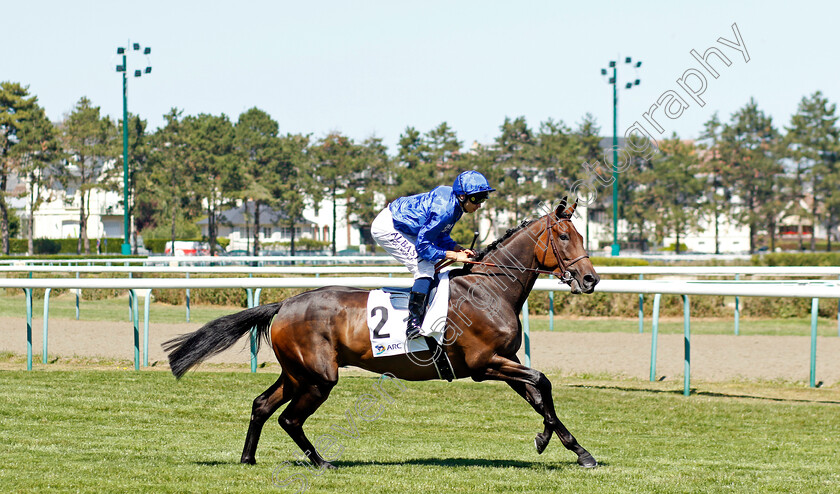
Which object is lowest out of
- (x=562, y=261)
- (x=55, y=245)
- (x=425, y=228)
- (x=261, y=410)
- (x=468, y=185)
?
(x=261, y=410)

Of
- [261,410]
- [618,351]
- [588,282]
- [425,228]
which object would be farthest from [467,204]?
[618,351]

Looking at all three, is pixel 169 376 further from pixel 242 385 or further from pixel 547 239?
pixel 547 239

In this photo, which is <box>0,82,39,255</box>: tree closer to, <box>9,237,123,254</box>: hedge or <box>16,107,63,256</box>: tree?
<box>16,107,63,256</box>: tree

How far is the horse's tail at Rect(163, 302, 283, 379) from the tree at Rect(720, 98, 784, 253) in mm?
Answer: 45424

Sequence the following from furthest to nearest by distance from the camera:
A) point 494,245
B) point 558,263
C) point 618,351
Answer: point 618,351
point 494,245
point 558,263

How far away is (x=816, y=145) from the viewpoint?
4641 cm

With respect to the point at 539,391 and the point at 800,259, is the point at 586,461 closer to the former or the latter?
the point at 539,391

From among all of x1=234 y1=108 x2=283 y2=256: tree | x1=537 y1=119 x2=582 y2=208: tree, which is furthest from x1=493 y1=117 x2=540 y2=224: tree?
x1=234 y1=108 x2=283 y2=256: tree

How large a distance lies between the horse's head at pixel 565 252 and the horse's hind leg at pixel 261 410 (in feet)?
5.10

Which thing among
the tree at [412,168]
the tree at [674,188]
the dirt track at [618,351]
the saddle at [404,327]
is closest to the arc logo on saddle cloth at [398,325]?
the saddle at [404,327]

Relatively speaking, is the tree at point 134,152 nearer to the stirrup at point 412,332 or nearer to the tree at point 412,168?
the tree at point 412,168

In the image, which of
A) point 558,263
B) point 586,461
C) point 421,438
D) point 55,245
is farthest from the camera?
point 55,245

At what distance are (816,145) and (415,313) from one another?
46960mm

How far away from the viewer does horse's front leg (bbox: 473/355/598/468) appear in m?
4.55
